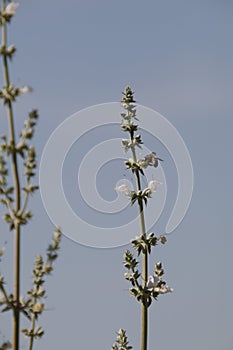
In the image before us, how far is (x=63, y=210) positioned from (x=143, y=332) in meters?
1.89

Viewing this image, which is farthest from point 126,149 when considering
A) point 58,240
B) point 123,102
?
point 58,240

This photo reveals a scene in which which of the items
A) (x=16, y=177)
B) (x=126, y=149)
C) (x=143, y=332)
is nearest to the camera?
(x=16, y=177)

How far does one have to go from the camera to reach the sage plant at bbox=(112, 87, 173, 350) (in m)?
9.16

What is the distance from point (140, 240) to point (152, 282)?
60cm

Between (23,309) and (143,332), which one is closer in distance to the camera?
(23,309)

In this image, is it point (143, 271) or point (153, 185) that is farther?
point (153, 185)

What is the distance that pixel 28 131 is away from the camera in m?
4.72

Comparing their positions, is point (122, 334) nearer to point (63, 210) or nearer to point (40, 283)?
point (63, 210)

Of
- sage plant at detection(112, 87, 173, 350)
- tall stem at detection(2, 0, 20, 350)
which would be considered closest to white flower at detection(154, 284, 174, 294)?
sage plant at detection(112, 87, 173, 350)

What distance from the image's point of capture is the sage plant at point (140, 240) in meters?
9.16

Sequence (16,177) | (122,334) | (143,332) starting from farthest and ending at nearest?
(122,334) → (143,332) → (16,177)

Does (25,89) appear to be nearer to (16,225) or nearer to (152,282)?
(16,225)

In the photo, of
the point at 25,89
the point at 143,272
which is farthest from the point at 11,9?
the point at 143,272

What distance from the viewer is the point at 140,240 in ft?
31.6
